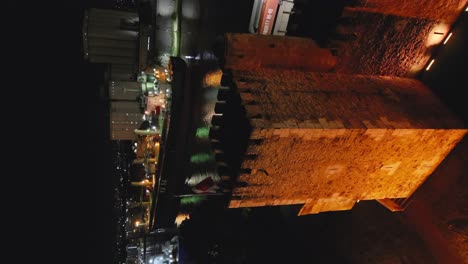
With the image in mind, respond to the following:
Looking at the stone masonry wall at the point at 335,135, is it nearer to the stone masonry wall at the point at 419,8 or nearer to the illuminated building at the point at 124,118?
the stone masonry wall at the point at 419,8

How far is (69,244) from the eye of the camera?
12.1 metres

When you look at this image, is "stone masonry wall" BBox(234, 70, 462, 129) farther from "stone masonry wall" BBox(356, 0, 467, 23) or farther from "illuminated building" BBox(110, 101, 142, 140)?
"illuminated building" BBox(110, 101, 142, 140)

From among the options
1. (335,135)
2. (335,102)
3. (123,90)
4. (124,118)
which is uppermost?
(335,102)

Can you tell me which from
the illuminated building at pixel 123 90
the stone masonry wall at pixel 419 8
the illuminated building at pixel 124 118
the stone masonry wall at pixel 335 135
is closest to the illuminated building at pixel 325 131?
the stone masonry wall at pixel 335 135

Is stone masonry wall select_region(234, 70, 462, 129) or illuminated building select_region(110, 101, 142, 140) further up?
stone masonry wall select_region(234, 70, 462, 129)

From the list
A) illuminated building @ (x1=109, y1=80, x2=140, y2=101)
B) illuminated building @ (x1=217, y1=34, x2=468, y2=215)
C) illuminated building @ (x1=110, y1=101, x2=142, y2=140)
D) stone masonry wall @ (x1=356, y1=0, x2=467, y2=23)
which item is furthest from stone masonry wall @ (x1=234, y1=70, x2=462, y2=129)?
illuminated building @ (x1=110, y1=101, x2=142, y2=140)

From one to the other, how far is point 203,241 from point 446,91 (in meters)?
8.14

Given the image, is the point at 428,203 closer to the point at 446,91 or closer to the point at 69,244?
the point at 446,91

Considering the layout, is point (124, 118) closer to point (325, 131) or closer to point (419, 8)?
point (325, 131)

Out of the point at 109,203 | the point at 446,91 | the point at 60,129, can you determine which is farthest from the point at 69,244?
the point at 446,91

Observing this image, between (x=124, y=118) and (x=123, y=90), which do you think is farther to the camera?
(x=124, y=118)

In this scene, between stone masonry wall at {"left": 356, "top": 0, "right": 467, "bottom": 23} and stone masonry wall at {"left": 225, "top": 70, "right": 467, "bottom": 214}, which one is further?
stone masonry wall at {"left": 356, "top": 0, "right": 467, "bottom": 23}

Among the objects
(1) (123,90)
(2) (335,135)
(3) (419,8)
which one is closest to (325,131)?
(2) (335,135)

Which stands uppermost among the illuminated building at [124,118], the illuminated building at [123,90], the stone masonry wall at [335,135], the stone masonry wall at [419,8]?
the stone masonry wall at [419,8]
